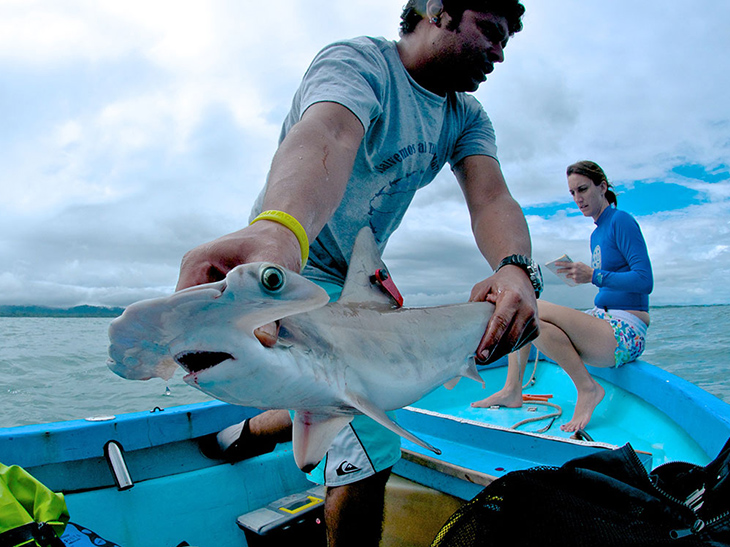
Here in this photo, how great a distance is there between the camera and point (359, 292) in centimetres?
150

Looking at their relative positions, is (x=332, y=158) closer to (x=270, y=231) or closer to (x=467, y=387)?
(x=270, y=231)

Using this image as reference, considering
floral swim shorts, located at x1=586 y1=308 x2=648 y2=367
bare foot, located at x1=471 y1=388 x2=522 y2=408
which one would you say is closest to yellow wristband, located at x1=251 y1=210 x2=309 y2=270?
floral swim shorts, located at x1=586 y1=308 x2=648 y2=367

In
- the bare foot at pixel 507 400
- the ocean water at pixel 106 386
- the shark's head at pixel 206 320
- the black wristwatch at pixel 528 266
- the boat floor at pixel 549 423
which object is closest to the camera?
the shark's head at pixel 206 320

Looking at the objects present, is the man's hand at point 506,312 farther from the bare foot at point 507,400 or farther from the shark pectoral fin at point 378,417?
the bare foot at point 507,400

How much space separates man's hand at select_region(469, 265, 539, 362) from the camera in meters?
1.63

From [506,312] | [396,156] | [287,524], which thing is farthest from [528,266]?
[287,524]

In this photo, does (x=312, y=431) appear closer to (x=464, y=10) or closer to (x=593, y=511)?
(x=593, y=511)

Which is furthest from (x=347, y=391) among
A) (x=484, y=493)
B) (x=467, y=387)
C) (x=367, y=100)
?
(x=467, y=387)

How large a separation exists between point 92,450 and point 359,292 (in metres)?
2.22

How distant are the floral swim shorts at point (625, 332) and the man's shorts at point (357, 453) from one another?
2.90m

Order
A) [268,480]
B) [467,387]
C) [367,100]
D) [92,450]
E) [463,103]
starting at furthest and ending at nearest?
1. [467,387]
2. [268,480]
3. [92,450]
4. [463,103]
5. [367,100]

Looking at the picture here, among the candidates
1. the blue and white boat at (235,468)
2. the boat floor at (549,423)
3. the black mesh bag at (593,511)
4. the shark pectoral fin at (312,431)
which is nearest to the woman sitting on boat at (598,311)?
the boat floor at (549,423)

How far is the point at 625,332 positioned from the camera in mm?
3971

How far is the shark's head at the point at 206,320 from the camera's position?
0.68m
